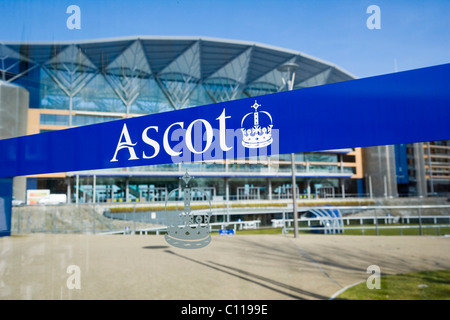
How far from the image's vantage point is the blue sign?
2.29 m

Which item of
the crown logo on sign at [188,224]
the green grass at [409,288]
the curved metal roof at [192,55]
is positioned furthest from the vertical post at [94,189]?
the green grass at [409,288]

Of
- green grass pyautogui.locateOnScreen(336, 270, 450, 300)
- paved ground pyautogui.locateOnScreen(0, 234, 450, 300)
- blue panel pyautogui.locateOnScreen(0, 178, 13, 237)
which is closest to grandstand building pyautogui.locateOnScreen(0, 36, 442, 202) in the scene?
blue panel pyautogui.locateOnScreen(0, 178, 13, 237)

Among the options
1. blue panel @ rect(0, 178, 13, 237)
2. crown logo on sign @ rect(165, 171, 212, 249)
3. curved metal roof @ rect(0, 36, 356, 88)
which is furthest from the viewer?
blue panel @ rect(0, 178, 13, 237)

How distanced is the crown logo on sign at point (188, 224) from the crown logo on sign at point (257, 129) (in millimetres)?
905

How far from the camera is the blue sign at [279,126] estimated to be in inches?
90.1

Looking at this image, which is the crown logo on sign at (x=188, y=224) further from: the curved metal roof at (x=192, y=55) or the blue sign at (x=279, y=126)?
Answer: the curved metal roof at (x=192, y=55)

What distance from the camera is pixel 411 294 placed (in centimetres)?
351

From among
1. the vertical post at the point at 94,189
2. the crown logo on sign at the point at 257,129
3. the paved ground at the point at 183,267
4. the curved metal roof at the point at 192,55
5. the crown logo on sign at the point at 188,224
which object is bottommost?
the paved ground at the point at 183,267

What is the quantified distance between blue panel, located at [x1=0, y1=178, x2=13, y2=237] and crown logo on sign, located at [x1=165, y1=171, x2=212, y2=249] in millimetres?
3531

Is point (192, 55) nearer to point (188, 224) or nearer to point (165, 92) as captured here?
point (165, 92)

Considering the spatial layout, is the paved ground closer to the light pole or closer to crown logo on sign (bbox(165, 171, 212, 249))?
crown logo on sign (bbox(165, 171, 212, 249))

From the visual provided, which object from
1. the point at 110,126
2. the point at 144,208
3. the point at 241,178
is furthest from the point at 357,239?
the point at 110,126

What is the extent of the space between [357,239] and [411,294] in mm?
4136

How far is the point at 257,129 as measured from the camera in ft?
9.64
